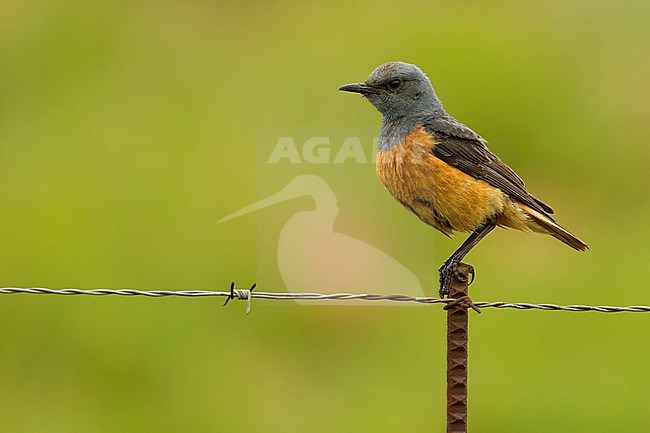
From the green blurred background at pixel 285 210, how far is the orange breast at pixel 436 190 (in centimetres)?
311

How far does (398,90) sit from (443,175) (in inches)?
28.1

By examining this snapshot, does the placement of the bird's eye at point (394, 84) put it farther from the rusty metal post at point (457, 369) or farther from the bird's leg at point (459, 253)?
the rusty metal post at point (457, 369)

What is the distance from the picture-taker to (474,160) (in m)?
6.12

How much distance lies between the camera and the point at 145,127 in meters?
11.9

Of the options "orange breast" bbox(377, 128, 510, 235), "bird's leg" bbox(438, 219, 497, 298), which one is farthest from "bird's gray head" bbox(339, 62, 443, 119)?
"bird's leg" bbox(438, 219, 497, 298)

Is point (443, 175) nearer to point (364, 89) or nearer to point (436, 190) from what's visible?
point (436, 190)

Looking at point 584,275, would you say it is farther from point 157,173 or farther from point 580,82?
point 157,173

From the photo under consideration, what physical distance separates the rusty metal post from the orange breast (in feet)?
4.43

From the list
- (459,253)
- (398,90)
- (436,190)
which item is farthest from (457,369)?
(398,90)

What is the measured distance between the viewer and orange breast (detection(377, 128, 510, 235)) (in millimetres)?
5938

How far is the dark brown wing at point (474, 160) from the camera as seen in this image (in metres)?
6.07

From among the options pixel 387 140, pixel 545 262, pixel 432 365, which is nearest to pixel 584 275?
pixel 545 262

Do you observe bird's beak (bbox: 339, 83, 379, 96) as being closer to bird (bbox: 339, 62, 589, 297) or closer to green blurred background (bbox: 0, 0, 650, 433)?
bird (bbox: 339, 62, 589, 297)

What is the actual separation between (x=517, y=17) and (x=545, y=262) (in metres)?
4.08
